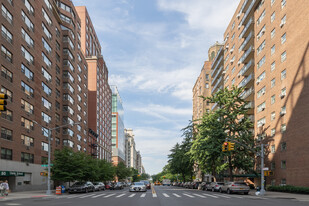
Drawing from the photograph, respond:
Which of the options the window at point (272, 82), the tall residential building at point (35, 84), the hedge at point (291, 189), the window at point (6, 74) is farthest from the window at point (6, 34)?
the hedge at point (291, 189)

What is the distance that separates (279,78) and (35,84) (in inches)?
1479

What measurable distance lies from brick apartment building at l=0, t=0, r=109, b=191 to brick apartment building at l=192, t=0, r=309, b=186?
34596 mm

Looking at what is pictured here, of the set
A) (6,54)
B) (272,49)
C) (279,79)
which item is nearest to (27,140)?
(6,54)

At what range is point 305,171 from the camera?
119ft

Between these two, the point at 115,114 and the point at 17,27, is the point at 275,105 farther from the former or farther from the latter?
the point at 115,114

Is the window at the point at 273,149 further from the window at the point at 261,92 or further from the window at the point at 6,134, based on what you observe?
the window at the point at 6,134

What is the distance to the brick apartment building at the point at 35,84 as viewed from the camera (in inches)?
1619

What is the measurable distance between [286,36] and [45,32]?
4010cm

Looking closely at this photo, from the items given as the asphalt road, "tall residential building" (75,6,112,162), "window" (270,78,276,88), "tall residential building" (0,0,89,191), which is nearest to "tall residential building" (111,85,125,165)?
"tall residential building" (75,6,112,162)

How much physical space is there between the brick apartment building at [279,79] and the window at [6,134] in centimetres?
3671

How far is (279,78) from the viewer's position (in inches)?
1742

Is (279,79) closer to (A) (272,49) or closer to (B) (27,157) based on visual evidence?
(A) (272,49)

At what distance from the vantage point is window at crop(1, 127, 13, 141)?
1550 inches

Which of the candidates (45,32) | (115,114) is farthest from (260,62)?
(115,114)
